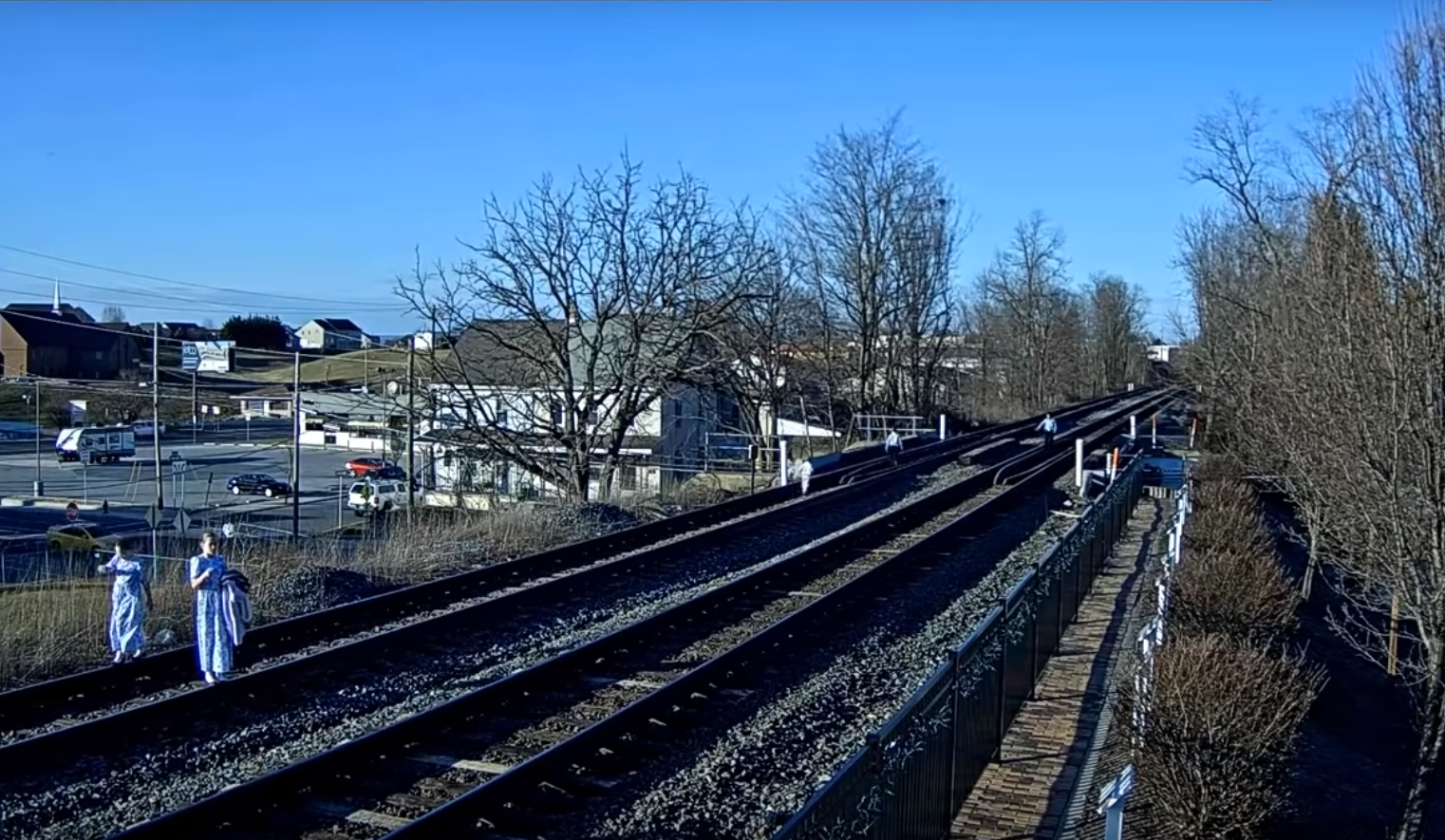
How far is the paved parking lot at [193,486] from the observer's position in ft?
123

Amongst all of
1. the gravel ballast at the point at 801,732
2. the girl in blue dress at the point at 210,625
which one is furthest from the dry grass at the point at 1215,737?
the girl in blue dress at the point at 210,625

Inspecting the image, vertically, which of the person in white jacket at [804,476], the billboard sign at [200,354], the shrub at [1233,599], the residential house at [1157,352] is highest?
the residential house at [1157,352]

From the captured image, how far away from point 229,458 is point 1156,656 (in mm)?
59101

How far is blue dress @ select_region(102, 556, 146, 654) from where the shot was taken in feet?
35.6

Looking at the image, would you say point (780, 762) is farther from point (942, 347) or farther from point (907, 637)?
point (942, 347)

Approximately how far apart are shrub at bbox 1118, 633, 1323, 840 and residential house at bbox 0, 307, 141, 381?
81.5 meters

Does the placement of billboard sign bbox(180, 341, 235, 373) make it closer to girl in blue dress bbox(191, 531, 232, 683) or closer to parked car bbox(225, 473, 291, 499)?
parked car bbox(225, 473, 291, 499)

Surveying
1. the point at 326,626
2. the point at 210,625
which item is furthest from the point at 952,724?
the point at 326,626

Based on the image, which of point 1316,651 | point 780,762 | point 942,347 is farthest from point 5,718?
point 942,347

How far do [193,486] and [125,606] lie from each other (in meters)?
42.3

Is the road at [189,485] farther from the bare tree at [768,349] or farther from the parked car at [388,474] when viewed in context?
the bare tree at [768,349]

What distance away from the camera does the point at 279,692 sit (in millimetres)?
10312

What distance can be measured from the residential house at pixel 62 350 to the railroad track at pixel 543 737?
75609 mm

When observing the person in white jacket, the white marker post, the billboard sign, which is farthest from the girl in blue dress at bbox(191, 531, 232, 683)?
the billboard sign
